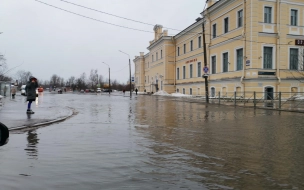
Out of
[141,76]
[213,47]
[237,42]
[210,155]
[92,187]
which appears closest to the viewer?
[92,187]

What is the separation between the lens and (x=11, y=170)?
4.91 meters

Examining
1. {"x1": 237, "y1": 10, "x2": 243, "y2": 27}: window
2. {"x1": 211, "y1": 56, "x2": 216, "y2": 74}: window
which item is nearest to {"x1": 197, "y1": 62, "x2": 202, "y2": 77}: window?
{"x1": 211, "y1": 56, "x2": 216, "y2": 74}: window

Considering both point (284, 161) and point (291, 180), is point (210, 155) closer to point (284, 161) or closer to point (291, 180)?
point (284, 161)

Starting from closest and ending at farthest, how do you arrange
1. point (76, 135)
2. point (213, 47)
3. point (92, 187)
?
point (92, 187) → point (76, 135) → point (213, 47)

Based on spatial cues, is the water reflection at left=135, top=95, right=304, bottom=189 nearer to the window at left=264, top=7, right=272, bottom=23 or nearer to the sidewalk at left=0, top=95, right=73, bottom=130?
the sidewalk at left=0, top=95, right=73, bottom=130

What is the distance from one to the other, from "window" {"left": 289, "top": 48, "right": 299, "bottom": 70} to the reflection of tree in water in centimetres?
3207

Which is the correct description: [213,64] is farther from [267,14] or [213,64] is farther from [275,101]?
[275,101]

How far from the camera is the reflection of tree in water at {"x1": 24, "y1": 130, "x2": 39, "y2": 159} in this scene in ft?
19.9

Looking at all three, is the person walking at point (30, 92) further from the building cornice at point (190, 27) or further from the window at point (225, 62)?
the building cornice at point (190, 27)

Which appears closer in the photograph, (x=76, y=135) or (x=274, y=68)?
(x=76, y=135)

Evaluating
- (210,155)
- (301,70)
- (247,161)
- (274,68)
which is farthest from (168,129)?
(301,70)

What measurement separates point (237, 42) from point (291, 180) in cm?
3200

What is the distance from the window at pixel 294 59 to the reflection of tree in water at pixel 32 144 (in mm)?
32066

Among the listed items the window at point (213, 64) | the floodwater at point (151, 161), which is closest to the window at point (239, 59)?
the window at point (213, 64)
